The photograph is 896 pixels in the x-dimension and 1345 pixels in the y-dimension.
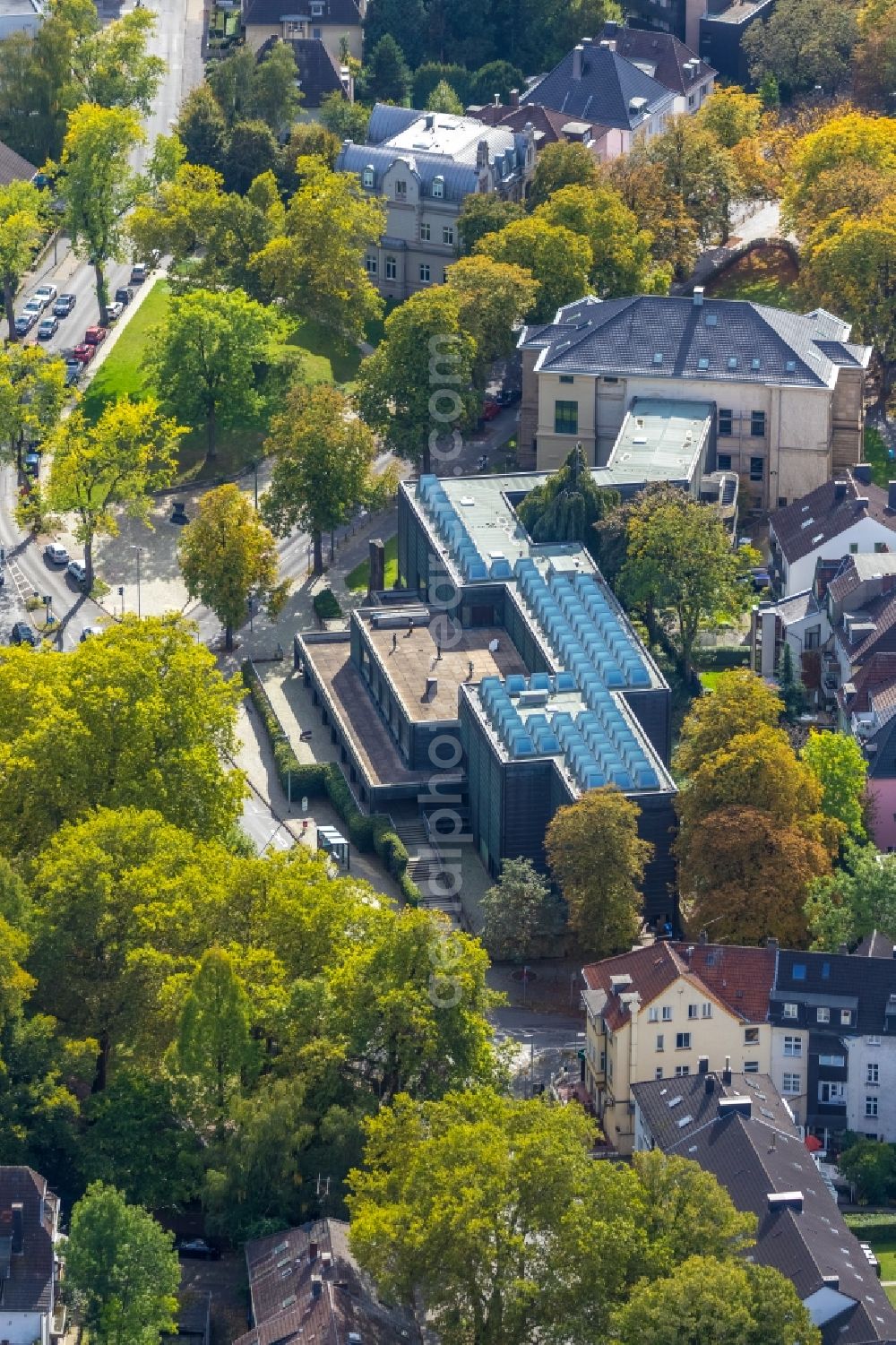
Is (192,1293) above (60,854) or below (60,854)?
below

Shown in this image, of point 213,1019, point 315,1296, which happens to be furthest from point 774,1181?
point 213,1019

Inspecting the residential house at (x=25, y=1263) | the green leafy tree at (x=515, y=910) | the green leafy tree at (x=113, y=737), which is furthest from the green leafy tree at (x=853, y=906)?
the residential house at (x=25, y=1263)

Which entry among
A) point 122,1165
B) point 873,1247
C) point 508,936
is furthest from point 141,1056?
point 873,1247

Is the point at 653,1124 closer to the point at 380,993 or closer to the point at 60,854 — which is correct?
the point at 380,993

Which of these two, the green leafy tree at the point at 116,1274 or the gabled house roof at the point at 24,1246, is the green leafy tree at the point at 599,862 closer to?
the green leafy tree at the point at 116,1274

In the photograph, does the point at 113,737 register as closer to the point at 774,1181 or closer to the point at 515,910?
the point at 515,910

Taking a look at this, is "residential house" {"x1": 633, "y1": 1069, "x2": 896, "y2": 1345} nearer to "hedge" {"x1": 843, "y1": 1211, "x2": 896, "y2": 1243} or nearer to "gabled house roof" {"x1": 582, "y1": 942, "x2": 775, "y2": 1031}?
"hedge" {"x1": 843, "y1": 1211, "x2": 896, "y2": 1243}
